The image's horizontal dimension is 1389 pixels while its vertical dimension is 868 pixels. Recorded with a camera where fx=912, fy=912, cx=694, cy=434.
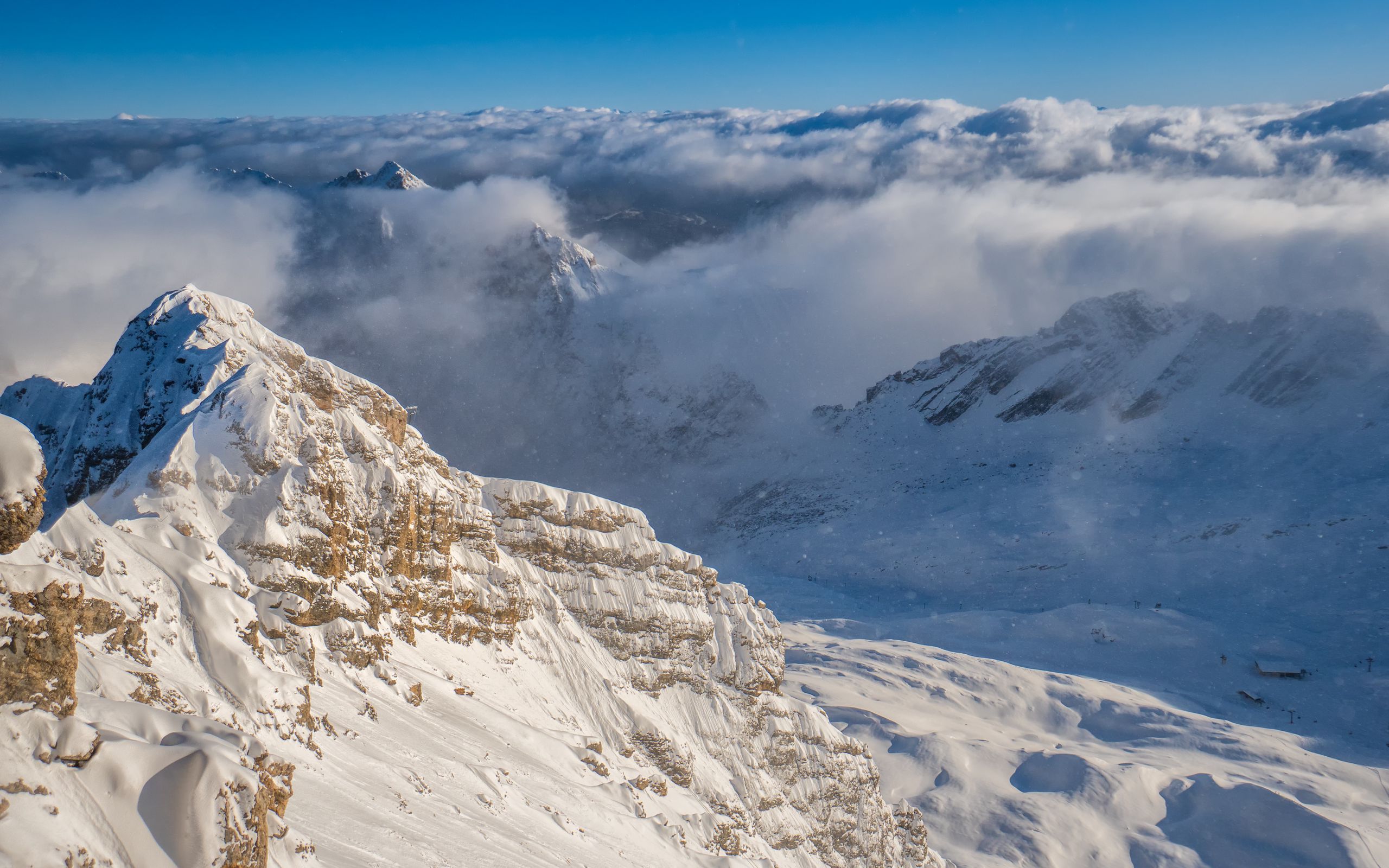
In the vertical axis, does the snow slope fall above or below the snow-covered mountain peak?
below

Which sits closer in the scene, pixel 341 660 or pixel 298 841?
pixel 298 841

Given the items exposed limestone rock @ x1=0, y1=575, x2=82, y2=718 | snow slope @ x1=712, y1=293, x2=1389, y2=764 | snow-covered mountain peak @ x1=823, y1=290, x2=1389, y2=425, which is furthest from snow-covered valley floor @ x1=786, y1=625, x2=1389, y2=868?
snow-covered mountain peak @ x1=823, y1=290, x2=1389, y2=425

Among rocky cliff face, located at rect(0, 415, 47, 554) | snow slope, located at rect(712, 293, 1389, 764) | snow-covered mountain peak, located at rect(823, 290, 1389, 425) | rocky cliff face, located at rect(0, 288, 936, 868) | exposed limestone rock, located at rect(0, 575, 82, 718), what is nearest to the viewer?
rocky cliff face, located at rect(0, 415, 47, 554)

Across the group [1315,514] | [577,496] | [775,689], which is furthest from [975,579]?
[577,496]

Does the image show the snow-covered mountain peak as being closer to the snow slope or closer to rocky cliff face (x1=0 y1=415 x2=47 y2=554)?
the snow slope

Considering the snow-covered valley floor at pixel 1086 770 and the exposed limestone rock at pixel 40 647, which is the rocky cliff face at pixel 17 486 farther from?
the snow-covered valley floor at pixel 1086 770

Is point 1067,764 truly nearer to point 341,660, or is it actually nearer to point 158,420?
point 341,660

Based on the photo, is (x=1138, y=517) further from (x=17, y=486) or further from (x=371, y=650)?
(x=17, y=486)
